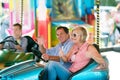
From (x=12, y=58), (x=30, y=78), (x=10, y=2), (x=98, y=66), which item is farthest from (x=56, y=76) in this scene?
(x=10, y=2)

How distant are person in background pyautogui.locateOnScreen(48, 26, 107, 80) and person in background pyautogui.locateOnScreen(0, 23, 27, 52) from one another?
797 millimetres

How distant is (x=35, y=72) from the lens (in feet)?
9.30

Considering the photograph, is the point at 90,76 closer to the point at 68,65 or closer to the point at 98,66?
the point at 98,66

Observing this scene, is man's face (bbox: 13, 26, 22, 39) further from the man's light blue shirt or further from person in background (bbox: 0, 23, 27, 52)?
the man's light blue shirt

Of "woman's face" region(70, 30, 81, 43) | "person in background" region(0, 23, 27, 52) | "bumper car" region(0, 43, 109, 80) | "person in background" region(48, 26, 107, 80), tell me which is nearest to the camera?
"bumper car" region(0, 43, 109, 80)

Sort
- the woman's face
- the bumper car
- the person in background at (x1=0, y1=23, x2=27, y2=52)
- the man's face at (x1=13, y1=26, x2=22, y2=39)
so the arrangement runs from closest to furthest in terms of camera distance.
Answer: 1. the bumper car
2. the woman's face
3. the person in background at (x1=0, y1=23, x2=27, y2=52)
4. the man's face at (x1=13, y1=26, x2=22, y2=39)

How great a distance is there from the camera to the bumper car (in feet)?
8.40

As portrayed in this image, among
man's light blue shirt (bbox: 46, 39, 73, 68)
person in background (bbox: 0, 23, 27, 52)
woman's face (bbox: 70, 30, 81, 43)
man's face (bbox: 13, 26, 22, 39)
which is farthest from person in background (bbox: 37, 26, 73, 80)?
man's face (bbox: 13, 26, 22, 39)

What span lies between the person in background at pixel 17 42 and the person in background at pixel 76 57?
2.62ft

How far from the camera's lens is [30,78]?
2803 mm

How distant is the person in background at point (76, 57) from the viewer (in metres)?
2.76

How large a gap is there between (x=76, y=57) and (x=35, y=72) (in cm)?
45

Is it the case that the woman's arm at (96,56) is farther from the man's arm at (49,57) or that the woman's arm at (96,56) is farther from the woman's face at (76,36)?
the man's arm at (49,57)

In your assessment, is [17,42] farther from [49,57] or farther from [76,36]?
[76,36]
